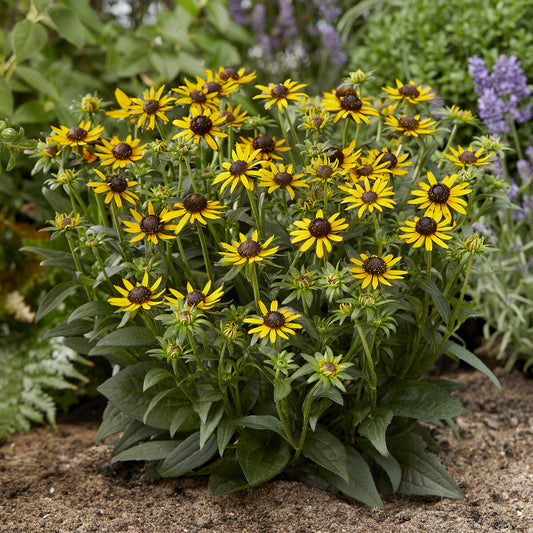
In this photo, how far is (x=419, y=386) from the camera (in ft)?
5.26

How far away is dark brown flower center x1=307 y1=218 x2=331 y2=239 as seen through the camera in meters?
1.28

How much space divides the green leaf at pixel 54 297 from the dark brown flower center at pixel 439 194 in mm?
867

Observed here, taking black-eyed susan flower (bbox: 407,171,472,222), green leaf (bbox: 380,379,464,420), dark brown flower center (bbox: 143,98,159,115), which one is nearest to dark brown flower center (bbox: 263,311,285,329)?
black-eyed susan flower (bbox: 407,171,472,222)

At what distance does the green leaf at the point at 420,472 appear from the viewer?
5.34ft

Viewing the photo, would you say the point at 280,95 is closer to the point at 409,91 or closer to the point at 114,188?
the point at 409,91

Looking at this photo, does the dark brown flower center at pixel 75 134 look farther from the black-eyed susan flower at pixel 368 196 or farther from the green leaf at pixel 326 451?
the green leaf at pixel 326 451

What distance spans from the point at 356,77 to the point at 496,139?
391 mm

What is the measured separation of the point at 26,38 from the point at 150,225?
1.50m

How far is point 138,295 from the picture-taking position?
1330mm

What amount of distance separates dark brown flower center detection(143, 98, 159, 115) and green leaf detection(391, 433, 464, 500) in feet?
3.44

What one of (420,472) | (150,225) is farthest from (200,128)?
(420,472)

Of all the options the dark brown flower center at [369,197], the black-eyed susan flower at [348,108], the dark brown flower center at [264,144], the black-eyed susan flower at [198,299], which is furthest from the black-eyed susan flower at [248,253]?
the black-eyed susan flower at [348,108]

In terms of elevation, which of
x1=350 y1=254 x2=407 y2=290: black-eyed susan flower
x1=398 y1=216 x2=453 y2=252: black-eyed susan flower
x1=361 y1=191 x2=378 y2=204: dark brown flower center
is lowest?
x1=350 y1=254 x2=407 y2=290: black-eyed susan flower

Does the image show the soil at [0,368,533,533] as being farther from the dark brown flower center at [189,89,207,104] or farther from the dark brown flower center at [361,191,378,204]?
the dark brown flower center at [189,89,207,104]
